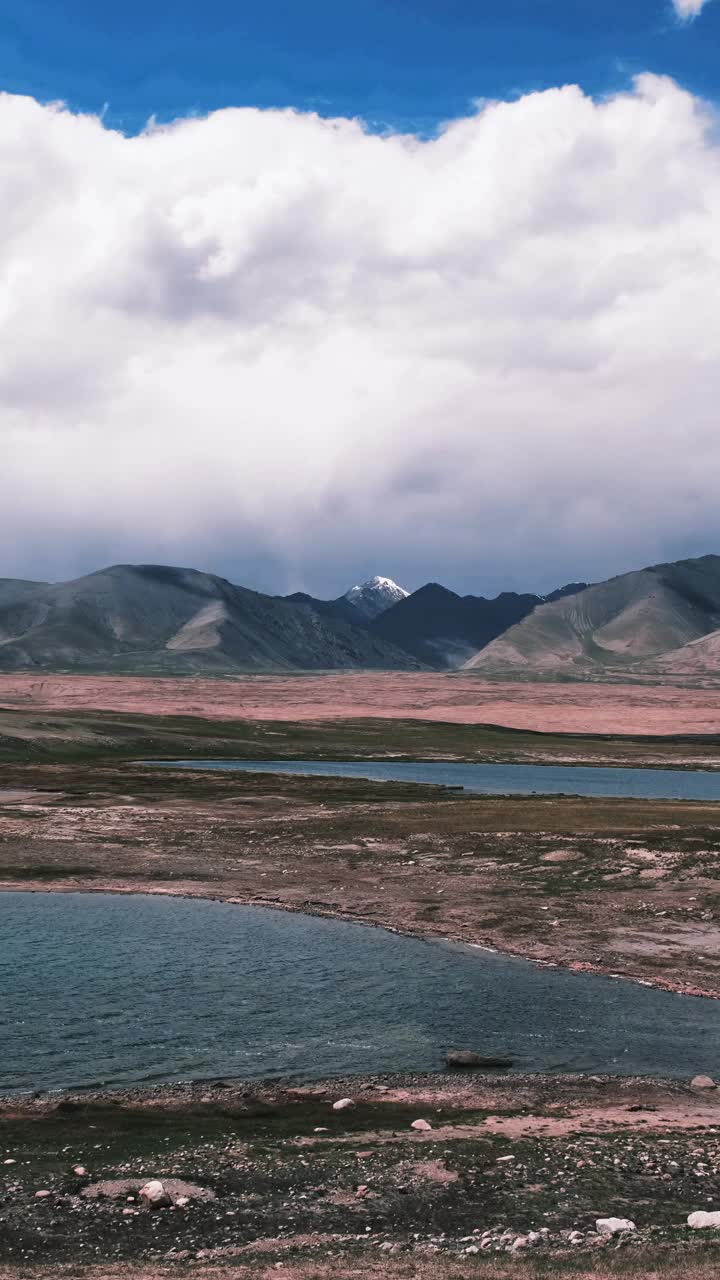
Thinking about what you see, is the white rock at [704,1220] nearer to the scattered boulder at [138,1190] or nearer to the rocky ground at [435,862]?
the scattered boulder at [138,1190]

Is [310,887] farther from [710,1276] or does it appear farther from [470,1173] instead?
[710,1276]

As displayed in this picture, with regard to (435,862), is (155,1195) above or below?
above

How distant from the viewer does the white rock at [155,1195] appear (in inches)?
826

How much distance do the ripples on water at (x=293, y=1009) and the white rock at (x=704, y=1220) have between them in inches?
438

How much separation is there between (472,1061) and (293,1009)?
26.0ft

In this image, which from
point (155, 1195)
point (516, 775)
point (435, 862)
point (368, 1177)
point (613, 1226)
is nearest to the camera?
point (613, 1226)

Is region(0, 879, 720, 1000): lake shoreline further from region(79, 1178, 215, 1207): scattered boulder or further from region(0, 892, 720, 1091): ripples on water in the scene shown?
region(79, 1178, 215, 1207): scattered boulder

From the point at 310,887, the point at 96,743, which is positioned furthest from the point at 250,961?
the point at 96,743

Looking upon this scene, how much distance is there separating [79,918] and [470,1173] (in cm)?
3370

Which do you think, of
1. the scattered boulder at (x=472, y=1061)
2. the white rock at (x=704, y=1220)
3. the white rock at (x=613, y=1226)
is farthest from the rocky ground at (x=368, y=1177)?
the scattered boulder at (x=472, y=1061)

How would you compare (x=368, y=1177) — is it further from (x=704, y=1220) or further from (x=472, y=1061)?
(x=472, y=1061)

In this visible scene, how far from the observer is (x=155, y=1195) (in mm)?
21141

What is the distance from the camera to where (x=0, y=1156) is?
23484 millimetres

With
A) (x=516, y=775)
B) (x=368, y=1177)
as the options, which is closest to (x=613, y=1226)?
(x=368, y=1177)
